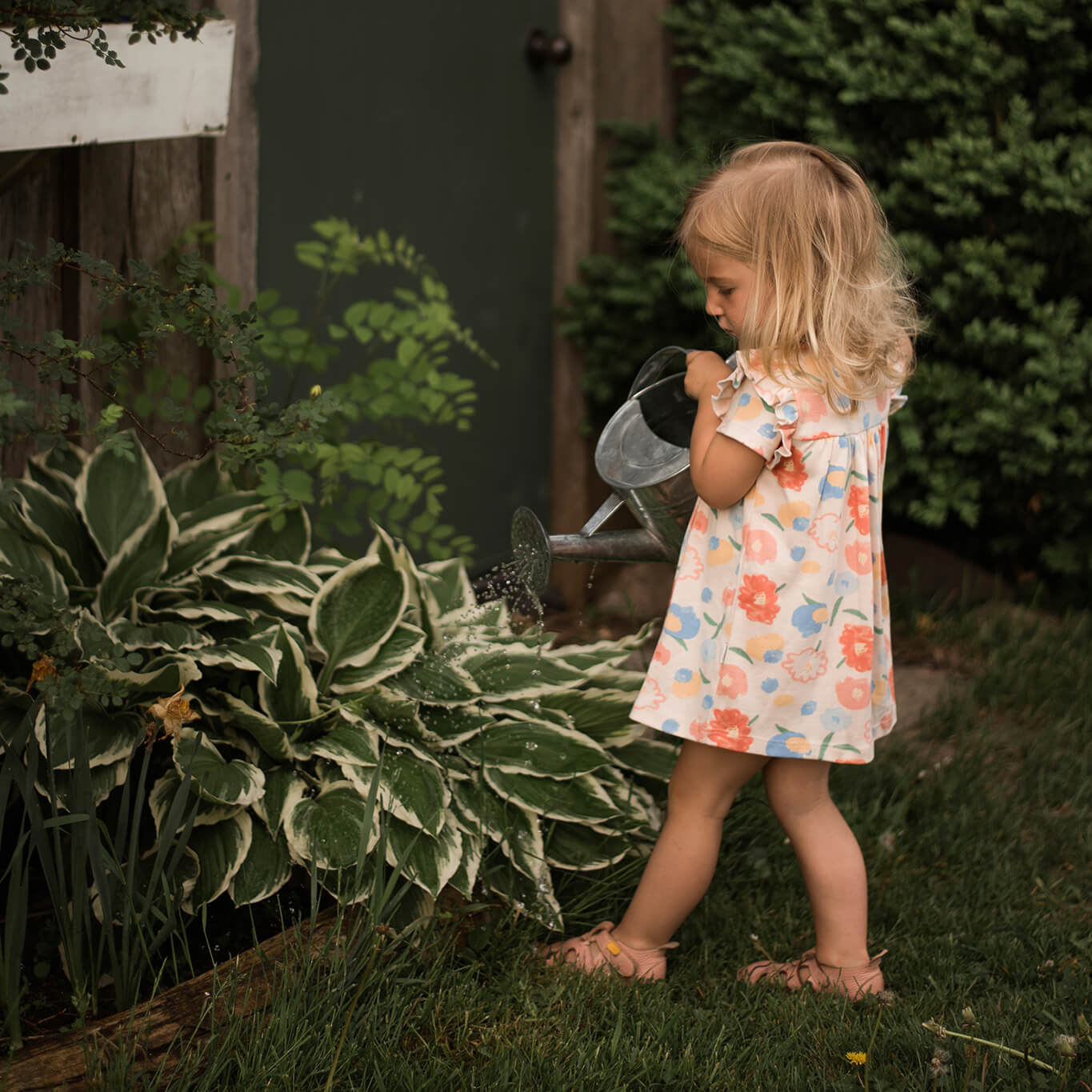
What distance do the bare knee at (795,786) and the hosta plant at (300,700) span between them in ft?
1.04

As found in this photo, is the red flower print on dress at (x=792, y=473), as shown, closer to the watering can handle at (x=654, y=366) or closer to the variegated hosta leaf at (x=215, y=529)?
the watering can handle at (x=654, y=366)

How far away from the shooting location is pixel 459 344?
12.8 ft

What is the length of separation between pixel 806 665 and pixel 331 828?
790 mm

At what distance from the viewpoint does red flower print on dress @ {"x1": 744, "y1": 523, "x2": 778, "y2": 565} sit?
73.2 inches

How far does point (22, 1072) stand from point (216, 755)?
53 centimetres

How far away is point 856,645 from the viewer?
1926mm

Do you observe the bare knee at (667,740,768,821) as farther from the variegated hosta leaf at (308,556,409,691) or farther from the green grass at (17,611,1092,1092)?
the variegated hosta leaf at (308,556,409,691)

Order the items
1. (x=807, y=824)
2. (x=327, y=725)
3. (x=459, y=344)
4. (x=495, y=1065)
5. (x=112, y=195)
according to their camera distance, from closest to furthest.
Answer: (x=495, y=1065) → (x=807, y=824) → (x=327, y=725) → (x=112, y=195) → (x=459, y=344)

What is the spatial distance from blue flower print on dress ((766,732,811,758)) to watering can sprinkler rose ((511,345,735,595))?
387 mm

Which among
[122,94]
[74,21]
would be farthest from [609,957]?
[122,94]

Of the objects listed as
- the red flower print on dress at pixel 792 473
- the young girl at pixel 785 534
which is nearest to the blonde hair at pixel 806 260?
the young girl at pixel 785 534

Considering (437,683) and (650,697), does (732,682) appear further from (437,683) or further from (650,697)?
(437,683)

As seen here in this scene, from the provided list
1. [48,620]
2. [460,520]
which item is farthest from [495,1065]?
[460,520]

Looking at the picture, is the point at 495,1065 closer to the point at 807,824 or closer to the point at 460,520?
the point at 807,824
